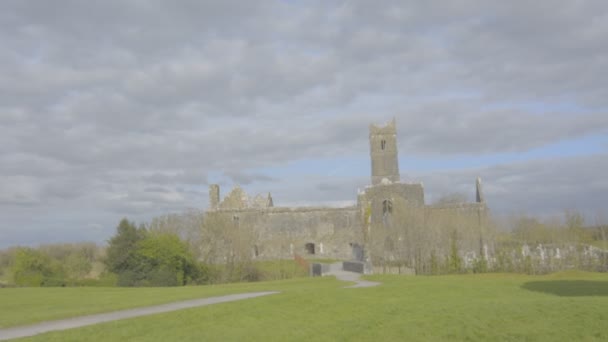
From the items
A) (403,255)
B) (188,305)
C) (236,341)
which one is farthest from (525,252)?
(236,341)

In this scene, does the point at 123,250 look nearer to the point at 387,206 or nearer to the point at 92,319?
the point at 92,319

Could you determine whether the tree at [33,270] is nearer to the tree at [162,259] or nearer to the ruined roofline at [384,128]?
the tree at [162,259]

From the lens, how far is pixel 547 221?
134ft

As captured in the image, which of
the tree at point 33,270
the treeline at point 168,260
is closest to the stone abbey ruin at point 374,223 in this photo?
the treeline at point 168,260

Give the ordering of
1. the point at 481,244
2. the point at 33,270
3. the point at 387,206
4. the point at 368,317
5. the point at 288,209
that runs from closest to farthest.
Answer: the point at 368,317 < the point at 33,270 < the point at 481,244 < the point at 387,206 < the point at 288,209

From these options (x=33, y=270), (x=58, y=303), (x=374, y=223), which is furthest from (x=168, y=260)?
(x=374, y=223)

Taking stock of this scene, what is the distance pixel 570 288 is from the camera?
19891 millimetres

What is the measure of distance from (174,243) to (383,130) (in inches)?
1260

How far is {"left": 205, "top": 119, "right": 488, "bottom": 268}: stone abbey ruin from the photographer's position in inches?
1571

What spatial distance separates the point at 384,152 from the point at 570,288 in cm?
4145

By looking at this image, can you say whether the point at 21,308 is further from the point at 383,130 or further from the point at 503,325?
the point at 383,130

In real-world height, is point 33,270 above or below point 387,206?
below

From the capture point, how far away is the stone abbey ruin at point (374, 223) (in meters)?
39.9

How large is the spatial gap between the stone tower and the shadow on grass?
37666 mm
